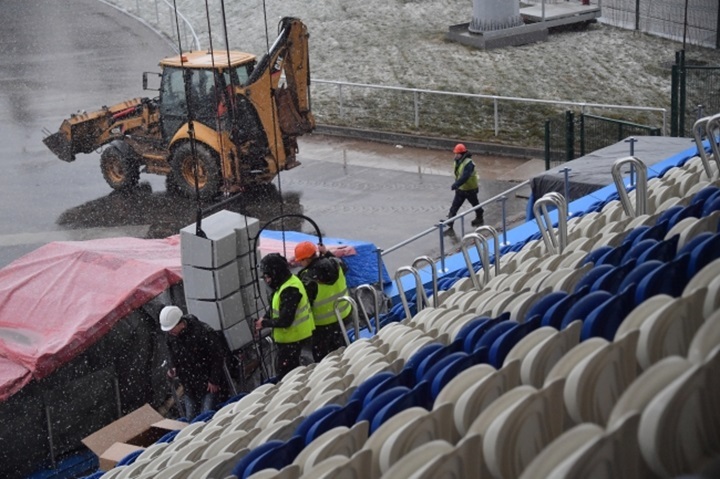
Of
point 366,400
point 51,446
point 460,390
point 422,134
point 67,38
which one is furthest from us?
point 67,38

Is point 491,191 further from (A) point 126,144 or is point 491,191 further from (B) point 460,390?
(B) point 460,390

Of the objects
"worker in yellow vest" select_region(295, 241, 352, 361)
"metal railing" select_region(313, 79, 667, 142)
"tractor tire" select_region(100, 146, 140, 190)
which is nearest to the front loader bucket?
"tractor tire" select_region(100, 146, 140, 190)

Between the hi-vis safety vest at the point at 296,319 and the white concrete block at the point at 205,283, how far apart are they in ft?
2.44

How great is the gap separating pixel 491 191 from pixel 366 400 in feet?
37.7

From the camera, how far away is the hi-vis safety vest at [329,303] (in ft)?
31.8

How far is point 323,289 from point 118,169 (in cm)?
929

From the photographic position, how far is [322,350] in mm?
9992

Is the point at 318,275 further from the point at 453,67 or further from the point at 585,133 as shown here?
the point at 453,67

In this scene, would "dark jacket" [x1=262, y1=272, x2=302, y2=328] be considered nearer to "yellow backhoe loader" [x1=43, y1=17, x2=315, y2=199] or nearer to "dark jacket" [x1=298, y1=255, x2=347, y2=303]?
"dark jacket" [x1=298, y1=255, x2=347, y2=303]

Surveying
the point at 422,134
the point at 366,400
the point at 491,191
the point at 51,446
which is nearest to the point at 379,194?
the point at 491,191

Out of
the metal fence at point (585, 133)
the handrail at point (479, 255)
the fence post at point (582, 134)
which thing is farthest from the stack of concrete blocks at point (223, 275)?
the metal fence at point (585, 133)

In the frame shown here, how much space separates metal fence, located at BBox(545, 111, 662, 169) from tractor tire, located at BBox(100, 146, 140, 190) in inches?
254

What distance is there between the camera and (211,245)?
983cm

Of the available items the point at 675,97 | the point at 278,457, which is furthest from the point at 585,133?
the point at 278,457
